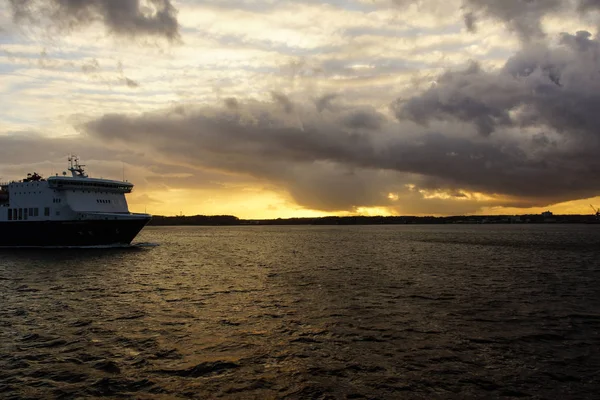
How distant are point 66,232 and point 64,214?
3.32 m

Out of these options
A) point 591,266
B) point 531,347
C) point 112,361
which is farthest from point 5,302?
point 591,266

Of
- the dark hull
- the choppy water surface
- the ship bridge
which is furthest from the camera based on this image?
the dark hull

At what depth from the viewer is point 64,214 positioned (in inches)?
2913

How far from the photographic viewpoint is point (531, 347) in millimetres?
18234

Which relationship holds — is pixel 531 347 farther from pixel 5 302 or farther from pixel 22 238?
pixel 22 238

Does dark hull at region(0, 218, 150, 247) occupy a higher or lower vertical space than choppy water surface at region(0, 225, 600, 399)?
higher

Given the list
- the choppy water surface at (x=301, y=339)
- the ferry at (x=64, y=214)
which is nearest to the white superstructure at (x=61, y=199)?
the ferry at (x=64, y=214)

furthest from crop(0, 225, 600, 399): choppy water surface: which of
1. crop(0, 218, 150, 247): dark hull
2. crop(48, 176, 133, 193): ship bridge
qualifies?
crop(48, 176, 133, 193): ship bridge

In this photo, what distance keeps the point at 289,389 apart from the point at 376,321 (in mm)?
10396

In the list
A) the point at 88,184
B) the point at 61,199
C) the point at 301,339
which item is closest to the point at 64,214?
the point at 61,199

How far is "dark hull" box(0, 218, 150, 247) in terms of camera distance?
7419cm

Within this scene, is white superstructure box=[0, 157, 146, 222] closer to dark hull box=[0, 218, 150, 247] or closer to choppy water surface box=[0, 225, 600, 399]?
dark hull box=[0, 218, 150, 247]

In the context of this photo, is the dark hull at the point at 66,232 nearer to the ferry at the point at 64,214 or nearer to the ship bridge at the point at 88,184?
the ferry at the point at 64,214

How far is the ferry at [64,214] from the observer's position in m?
74.0
